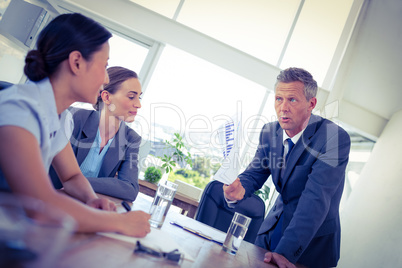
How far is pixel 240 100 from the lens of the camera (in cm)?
457

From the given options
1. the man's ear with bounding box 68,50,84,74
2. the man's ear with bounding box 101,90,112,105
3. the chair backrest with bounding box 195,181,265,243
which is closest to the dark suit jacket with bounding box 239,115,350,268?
the chair backrest with bounding box 195,181,265,243

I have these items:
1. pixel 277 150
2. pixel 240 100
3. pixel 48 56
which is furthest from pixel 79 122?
pixel 240 100

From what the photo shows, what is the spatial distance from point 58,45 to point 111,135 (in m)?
1.11

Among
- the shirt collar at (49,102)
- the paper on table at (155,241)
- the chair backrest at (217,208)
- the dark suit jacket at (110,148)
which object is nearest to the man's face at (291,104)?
the chair backrest at (217,208)

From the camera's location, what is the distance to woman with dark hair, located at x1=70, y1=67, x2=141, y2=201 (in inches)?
73.9

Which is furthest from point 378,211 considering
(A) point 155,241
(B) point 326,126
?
(A) point 155,241

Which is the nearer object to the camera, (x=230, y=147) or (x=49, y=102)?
(x=49, y=102)

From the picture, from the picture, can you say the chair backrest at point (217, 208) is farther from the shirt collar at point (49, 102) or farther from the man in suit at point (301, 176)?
the shirt collar at point (49, 102)

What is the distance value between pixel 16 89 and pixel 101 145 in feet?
3.81

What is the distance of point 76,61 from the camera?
3.27 feet

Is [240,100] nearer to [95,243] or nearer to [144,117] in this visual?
[144,117]

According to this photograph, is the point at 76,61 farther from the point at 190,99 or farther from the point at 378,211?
the point at 378,211

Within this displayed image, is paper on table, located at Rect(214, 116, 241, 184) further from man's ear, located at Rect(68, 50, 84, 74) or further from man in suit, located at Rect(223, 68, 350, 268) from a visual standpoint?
man's ear, located at Rect(68, 50, 84, 74)

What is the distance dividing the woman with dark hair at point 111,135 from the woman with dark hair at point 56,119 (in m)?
0.59
